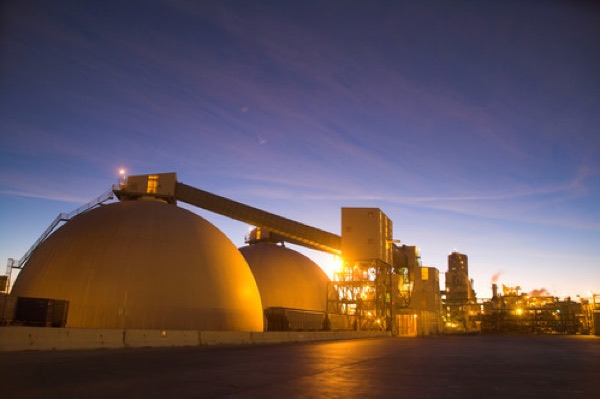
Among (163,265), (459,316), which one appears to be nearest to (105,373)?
(163,265)

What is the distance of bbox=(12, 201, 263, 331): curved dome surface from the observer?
3297 centimetres

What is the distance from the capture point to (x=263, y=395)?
25.5ft

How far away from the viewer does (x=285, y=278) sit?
70750mm

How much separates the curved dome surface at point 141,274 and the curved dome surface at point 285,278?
26.7 metres

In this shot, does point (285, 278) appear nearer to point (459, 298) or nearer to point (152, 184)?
point (152, 184)

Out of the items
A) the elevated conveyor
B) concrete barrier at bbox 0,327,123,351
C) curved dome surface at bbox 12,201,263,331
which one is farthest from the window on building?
concrete barrier at bbox 0,327,123,351

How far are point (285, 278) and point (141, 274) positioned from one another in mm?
38172

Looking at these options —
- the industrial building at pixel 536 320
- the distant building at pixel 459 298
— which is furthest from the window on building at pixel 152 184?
the industrial building at pixel 536 320

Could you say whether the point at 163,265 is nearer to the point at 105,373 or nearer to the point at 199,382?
the point at 105,373

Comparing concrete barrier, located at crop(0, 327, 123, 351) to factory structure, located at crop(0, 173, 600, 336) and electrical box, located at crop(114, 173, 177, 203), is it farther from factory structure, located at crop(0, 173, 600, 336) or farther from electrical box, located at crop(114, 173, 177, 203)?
electrical box, located at crop(114, 173, 177, 203)

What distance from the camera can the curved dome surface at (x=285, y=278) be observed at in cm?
6862

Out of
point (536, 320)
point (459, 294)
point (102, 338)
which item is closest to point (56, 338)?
point (102, 338)

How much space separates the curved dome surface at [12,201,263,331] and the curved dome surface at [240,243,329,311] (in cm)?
2673

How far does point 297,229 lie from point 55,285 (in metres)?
34.8
